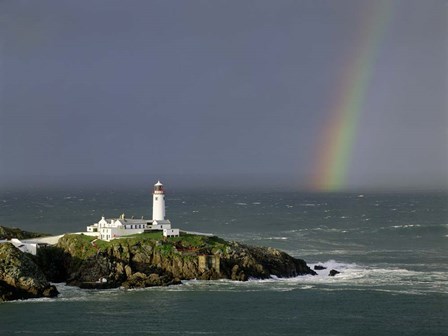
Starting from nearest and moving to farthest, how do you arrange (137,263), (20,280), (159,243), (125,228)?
(20,280)
(137,263)
(159,243)
(125,228)

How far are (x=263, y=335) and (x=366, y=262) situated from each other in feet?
142

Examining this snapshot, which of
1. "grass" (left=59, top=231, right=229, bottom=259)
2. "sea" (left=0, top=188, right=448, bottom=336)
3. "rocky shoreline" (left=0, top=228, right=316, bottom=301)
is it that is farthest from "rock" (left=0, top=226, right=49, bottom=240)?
"sea" (left=0, top=188, right=448, bottom=336)

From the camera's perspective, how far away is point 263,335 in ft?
224

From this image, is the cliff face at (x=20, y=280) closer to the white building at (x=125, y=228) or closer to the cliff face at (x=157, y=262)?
the cliff face at (x=157, y=262)

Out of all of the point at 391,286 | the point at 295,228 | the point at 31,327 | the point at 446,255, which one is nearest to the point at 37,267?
the point at 31,327

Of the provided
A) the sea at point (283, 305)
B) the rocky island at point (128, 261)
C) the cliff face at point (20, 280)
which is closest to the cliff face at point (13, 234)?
the rocky island at point (128, 261)

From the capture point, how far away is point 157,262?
91750 millimetres

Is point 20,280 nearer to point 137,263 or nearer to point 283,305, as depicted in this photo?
point 137,263

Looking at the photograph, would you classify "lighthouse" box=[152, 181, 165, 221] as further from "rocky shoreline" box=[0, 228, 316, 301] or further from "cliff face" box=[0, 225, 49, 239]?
"cliff face" box=[0, 225, 49, 239]

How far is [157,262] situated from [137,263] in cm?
226

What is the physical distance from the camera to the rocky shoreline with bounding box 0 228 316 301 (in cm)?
8631

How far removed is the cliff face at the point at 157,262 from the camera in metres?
89.3

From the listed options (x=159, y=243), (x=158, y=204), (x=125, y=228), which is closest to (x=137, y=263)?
(x=159, y=243)

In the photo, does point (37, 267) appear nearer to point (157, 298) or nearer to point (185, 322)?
point (157, 298)
